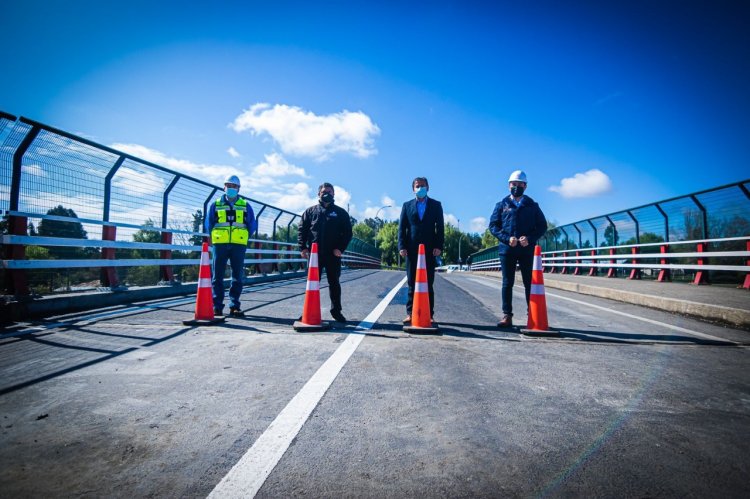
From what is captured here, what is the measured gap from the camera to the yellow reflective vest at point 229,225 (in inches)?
220

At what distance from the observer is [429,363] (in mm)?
3059

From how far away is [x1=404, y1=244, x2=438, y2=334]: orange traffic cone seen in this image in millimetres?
4227

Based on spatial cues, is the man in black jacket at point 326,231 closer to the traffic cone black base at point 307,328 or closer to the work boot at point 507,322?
the traffic cone black base at point 307,328

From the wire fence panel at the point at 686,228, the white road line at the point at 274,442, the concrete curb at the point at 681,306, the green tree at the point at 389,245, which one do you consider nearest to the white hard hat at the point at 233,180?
the white road line at the point at 274,442

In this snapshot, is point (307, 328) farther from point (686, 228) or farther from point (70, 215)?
point (686, 228)

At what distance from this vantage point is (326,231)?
214 inches

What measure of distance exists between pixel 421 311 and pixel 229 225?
326 centimetres

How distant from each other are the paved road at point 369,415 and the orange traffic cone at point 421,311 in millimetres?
328

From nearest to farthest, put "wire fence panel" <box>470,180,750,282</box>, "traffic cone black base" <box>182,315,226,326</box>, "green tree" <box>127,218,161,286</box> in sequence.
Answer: "traffic cone black base" <box>182,315,226,326</box> < "green tree" <box>127,218,161,286</box> < "wire fence panel" <box>470,180,750,282</box>

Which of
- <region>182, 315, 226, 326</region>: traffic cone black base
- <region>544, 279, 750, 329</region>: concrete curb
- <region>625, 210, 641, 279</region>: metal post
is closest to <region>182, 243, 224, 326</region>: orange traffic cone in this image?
<region>182, 315, 226, 326</region>: traffic cone black base

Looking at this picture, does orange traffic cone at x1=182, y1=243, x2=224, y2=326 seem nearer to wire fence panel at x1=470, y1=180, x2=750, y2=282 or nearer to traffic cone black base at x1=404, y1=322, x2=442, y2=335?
traffic cone black base at x1=404, y1=322, x2=442, y2=335

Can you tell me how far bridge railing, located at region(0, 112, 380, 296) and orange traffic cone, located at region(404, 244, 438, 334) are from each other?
3.79 m

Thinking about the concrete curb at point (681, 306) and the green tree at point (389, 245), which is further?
the green tree at point (389, 245)

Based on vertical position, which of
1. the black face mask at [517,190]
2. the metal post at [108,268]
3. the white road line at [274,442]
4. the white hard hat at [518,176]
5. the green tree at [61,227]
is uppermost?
the white hard hat at [518,176]
